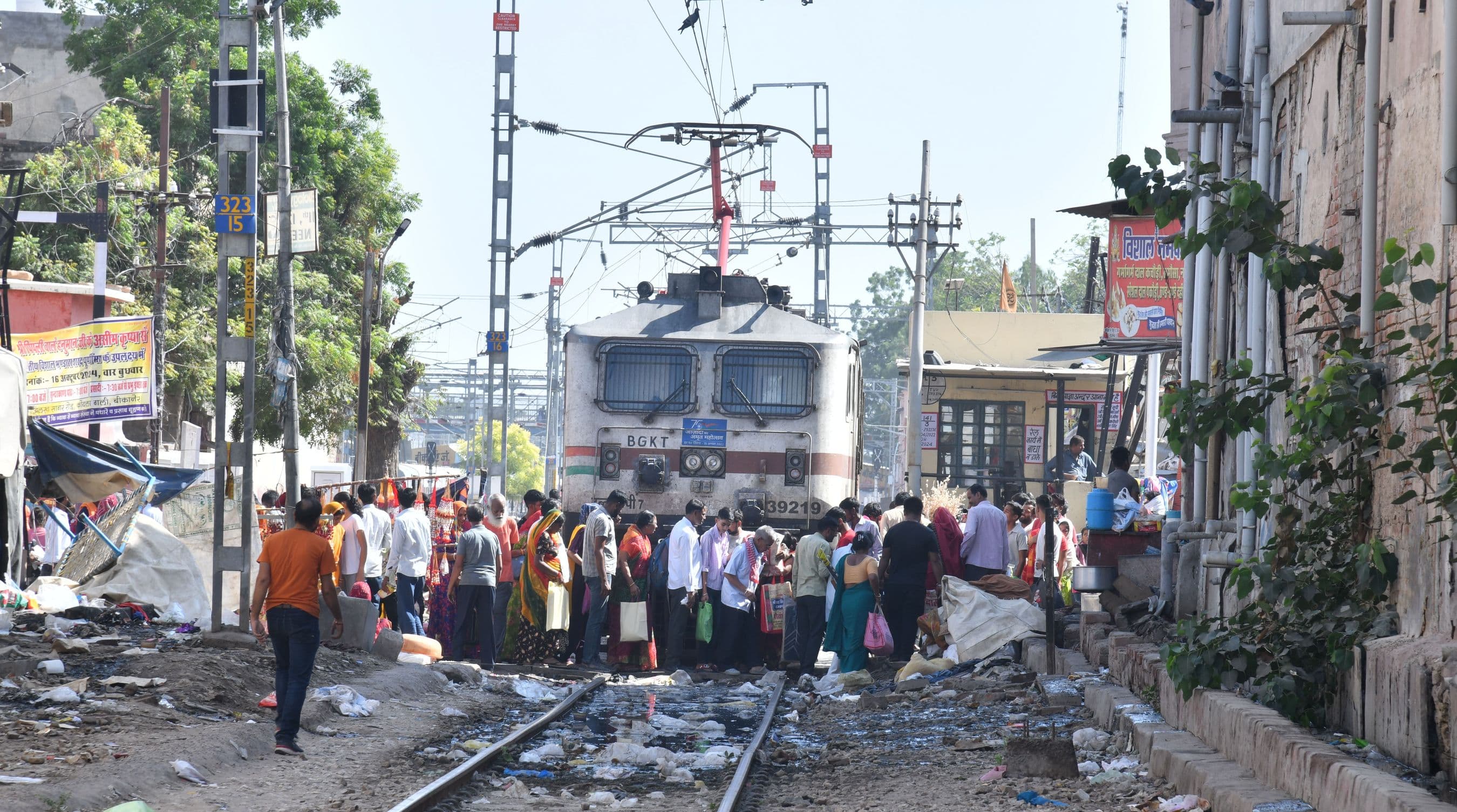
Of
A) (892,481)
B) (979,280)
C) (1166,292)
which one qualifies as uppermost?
(979,280)


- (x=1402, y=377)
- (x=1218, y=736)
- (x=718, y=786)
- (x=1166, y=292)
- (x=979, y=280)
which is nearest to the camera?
(x=1402, y=377)

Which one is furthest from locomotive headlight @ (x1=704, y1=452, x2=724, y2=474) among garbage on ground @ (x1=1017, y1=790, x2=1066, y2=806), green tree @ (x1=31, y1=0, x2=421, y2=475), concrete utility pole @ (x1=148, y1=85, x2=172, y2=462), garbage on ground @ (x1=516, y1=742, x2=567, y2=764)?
green tree @ (x1=31, y1=0, x2=421, y2=475)

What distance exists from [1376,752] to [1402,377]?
1492mm

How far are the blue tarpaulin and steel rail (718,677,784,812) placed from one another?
8.07 meters

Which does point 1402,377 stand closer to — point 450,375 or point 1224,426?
point 1224,426

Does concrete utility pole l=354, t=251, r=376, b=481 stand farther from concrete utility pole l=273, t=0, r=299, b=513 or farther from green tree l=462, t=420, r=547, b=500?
green tree l=462, t=420, r=547, b=500

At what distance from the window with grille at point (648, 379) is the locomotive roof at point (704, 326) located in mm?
160

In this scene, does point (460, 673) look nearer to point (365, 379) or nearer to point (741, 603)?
point (741, 603)

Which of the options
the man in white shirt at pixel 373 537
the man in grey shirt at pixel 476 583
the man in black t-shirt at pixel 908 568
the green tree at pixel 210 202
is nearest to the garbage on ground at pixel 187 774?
the man in white shirt at pixel 373 537

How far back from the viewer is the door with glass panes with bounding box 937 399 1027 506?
110 feet

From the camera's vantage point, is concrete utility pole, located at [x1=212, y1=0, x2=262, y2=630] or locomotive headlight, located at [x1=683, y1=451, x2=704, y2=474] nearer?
concrete utility pole, located at [x1=212, y1=0, x2=262, y2=630]

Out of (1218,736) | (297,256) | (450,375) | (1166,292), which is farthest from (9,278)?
(450,375)

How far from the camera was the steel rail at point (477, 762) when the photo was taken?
292 inches

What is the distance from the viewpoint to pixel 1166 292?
666 inches
